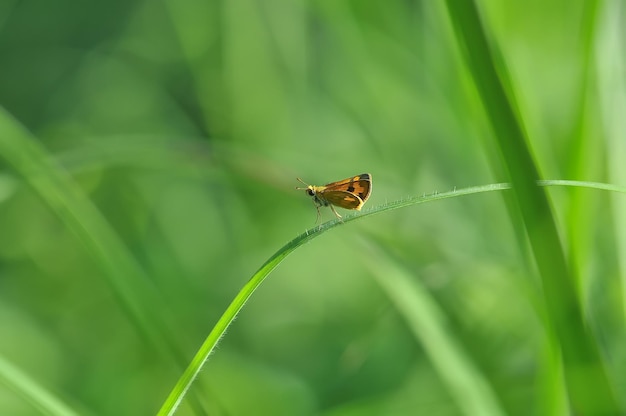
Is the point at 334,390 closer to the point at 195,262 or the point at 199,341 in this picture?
the point at 199,341

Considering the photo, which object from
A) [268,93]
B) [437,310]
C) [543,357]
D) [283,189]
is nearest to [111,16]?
[268,93]

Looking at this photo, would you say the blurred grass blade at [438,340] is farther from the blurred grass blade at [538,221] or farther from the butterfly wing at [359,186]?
the blurred grass blade at [538,221]

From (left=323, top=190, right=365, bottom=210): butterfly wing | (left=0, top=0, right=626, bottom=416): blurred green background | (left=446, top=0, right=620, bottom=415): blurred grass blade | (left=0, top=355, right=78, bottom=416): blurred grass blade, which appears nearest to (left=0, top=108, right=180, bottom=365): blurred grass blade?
(left=0, top=0, right=626, bottom=416): blurred green background

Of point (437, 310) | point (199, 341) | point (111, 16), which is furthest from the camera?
point (111, 16)

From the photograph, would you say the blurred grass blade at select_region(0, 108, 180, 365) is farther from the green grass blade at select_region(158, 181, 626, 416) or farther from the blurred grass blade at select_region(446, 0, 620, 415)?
the blurred grass blade at select_region(446, 0, 620, 415)

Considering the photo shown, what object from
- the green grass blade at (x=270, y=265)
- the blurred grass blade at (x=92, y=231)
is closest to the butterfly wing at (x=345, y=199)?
the blurred grass blade at (x=92, y=231)

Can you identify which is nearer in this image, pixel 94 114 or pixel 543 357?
pixel 543 357
